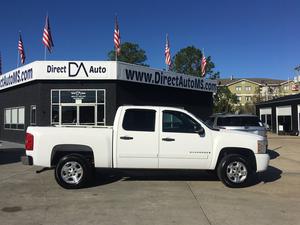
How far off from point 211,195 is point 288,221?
7.48 ft

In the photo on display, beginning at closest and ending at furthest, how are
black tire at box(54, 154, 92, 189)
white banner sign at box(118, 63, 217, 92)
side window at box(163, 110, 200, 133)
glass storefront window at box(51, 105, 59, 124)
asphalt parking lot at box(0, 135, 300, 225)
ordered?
asphalt parking lot at box(0, 135, 300, 225), black tire at box(54, 154, 92, 189), side window at box(163, 110, 200, 133), glass storefront window at box(51, 105, 59, 124), white banner sign at box(118, 63, 217, 92)

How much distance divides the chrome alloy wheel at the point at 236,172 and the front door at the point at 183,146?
0.53m

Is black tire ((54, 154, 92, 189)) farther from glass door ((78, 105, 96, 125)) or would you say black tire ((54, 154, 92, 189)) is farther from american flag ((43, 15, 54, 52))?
american flag ((43, 15, 54, 52))

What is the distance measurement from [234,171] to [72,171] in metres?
3.80

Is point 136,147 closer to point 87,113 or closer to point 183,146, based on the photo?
point 183,146

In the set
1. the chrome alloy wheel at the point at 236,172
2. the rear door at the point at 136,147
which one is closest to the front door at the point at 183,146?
the rear door at the point at 136,147

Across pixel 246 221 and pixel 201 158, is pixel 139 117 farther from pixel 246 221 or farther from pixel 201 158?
pixel 246 221

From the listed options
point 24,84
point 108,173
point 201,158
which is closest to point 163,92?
point 24,84

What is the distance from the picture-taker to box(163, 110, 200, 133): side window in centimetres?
1030

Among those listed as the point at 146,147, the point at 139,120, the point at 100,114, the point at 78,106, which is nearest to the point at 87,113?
the point at 78,106

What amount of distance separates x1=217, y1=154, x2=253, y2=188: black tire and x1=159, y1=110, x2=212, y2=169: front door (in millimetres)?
377

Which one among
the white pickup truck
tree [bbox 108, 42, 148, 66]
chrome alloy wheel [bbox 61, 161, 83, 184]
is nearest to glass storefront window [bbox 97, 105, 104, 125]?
the white pickup truck

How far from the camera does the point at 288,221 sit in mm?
7172

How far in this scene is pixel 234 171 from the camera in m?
10.3
